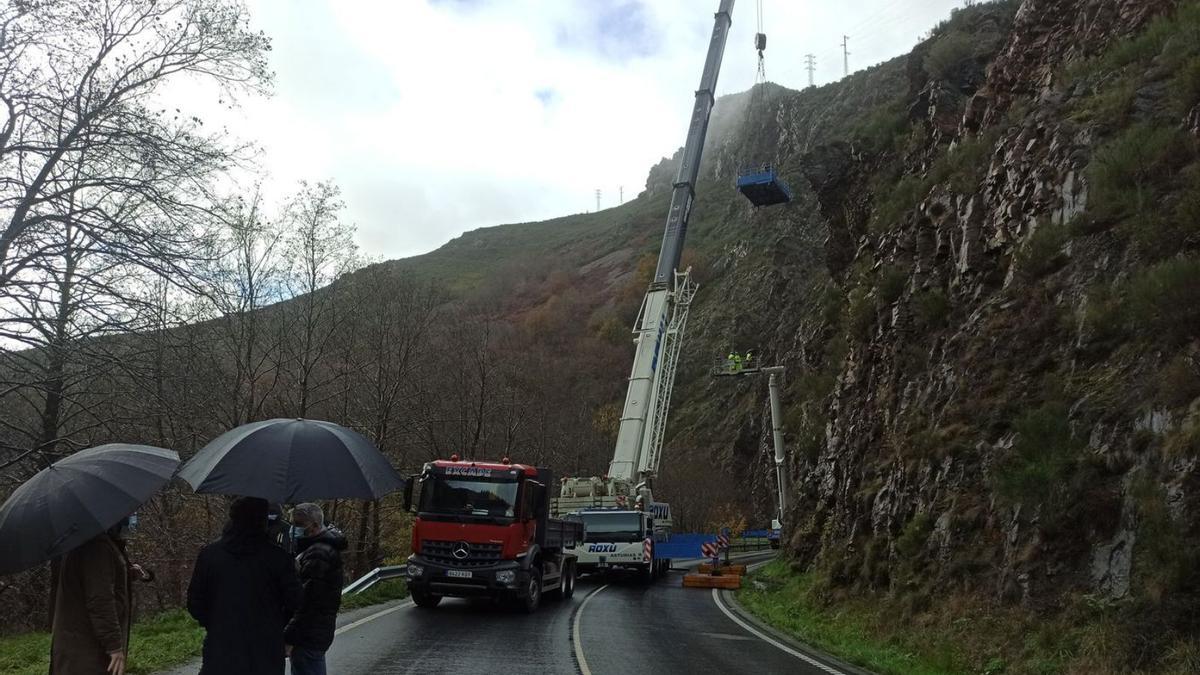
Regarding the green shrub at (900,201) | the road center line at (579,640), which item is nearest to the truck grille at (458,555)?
the road center line at (579,640)

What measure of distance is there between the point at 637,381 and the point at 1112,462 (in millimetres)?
15350

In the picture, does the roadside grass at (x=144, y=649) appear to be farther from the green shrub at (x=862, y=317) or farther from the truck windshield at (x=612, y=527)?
the green shrub at (x=862, y=317)

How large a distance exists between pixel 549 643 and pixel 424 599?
4634mm

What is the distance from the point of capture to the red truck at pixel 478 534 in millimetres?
15375

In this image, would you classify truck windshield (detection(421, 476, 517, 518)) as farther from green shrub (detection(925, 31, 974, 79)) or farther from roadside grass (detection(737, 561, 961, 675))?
green shrub (detection(925, 31, 974, 79))

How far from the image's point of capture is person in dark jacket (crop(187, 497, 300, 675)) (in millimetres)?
4673

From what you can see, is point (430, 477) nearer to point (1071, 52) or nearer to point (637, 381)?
point (637, 381)

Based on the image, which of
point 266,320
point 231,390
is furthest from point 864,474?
point 266,320

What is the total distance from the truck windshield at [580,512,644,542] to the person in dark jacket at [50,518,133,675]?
65.8ft

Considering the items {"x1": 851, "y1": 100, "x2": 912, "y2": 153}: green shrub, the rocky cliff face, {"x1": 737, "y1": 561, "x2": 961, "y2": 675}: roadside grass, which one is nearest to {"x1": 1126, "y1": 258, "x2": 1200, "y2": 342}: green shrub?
the rocky cliff face

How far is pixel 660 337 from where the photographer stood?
1033 inches

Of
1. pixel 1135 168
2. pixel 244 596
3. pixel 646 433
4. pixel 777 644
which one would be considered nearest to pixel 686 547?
pixel 646 433

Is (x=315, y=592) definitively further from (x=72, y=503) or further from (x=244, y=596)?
(x=72, y=503)

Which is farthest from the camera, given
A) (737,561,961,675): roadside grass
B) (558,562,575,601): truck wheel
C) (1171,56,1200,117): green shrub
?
(558,562,575,601): truck wheel
